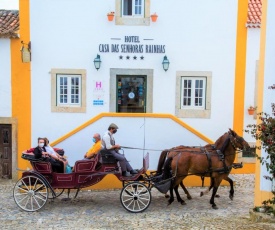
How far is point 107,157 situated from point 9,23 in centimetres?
613

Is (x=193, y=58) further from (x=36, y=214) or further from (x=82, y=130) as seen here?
(x=36, y=214)

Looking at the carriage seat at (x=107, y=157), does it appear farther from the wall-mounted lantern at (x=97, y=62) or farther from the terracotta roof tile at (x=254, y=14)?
the terracotta roof tile at (x=254, y=14)

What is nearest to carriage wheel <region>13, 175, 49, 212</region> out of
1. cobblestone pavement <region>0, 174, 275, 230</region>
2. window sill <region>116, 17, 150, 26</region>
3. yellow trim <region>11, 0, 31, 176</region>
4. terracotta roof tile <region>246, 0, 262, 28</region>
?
cobblestone pavement <region>0, 174, 275, 230</region>

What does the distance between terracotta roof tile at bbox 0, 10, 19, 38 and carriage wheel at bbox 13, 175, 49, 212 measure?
494cm

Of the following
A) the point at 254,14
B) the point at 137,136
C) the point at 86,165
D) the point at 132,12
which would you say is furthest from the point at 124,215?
the point at 254,14

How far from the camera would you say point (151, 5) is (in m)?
11.5

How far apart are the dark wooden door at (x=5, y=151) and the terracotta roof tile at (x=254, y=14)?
8288mm

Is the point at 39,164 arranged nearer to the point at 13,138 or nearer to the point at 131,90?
the point at 13,138

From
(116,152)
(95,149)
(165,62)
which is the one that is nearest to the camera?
(116,152)

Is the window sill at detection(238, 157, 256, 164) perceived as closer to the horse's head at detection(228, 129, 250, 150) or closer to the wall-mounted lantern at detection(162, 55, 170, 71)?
the horse's head at detection(228, 129, 250, 150)

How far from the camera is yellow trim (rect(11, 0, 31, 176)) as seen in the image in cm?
1138

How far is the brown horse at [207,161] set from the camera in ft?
28.3

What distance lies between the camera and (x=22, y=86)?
11.5 metres

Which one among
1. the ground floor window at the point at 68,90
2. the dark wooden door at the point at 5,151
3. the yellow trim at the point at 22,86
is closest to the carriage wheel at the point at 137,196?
the ground floor window at the point at 68,90
